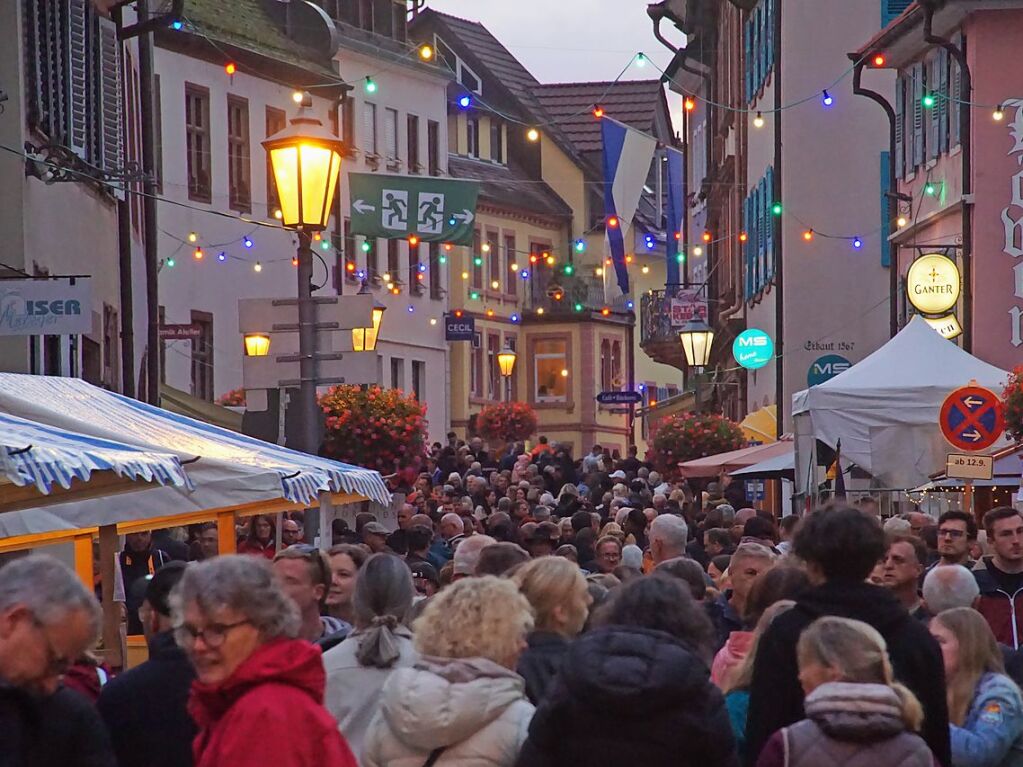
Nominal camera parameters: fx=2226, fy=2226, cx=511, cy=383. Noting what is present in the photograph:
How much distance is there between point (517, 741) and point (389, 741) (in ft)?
1.23

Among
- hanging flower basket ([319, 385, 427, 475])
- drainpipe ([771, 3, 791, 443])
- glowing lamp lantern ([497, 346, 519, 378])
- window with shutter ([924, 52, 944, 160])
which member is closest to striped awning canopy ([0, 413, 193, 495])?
hanging flower basket ([319, 385, 427, 475])

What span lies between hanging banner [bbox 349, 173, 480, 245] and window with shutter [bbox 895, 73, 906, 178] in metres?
8.43

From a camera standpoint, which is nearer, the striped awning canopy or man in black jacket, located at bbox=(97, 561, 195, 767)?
man in black jacket, located at bbox=(97, 561, 195, 767)

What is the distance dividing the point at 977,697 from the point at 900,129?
2486cm

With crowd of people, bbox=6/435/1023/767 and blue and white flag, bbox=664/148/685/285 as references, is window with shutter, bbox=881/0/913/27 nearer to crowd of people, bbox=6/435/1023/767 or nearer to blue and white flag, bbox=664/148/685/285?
blue and white flag, bbox=664/148/685/285

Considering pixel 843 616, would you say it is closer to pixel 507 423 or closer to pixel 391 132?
pixel 391 132

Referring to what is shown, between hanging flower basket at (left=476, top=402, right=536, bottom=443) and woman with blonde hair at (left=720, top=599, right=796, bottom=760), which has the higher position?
woman with blonde hair at (left=720, top=599, right=796, bottom=760)

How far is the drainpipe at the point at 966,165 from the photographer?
2642 centimetres

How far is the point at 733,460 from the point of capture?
28.2 metres

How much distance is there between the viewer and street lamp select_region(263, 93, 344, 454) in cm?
1339

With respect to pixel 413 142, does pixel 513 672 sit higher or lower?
lower

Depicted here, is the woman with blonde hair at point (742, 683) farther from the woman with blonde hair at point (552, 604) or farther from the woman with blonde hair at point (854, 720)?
the woman with blonde hair at point (854, 720)

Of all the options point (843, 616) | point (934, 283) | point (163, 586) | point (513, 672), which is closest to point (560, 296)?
point (934, 283)

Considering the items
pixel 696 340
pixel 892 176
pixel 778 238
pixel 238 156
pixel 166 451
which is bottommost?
pixel 166 451
